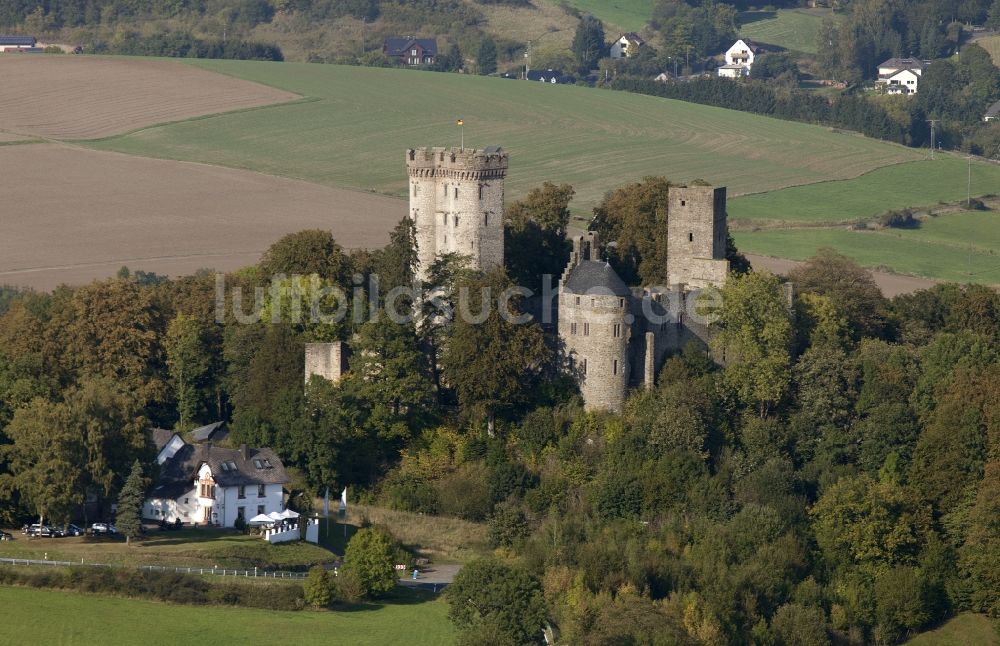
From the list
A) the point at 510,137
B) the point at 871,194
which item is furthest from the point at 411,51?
the point at 871,194

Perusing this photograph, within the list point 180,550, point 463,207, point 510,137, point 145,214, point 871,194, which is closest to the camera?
point 180,550

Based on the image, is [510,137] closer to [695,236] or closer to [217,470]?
[695,236]

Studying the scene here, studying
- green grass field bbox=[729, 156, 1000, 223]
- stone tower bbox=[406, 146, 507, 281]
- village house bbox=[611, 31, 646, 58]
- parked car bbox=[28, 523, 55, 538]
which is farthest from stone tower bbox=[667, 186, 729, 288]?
village house bbox=[611, 31, 646, 58]

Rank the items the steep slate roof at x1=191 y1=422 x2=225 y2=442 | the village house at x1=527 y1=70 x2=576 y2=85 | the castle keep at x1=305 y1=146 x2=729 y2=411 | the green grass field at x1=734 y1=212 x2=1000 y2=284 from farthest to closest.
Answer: the village house at x1=527 y1=70 x2=576 y2=85 → the green grass field at x1=734 y1=212 x2=1000 y2=284 → the steep slate roof at x1=191 y1=422 x2=225 y2=442 → the castle keep at x1=305 y1=146 x2=729 y2=411

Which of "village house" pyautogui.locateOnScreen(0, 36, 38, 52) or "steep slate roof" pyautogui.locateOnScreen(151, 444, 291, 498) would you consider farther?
"village house" pyautogui.locateOnScreen(0, 36, 38, 52)

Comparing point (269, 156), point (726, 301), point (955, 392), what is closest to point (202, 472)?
point (726, 301)

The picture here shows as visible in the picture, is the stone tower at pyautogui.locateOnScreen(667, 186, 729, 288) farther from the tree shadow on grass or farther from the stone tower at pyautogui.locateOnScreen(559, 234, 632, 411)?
the tree shadow on grass
